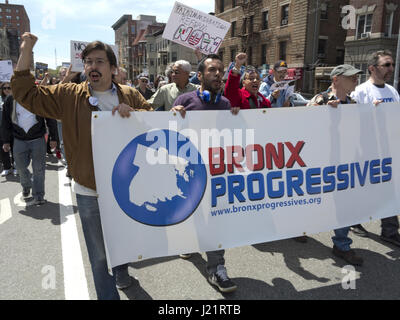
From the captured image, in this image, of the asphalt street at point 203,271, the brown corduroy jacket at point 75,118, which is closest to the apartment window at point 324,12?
the asphalt street at point 203,271

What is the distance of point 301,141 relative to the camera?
127 inches

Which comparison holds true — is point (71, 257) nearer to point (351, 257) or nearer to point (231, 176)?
point (231, 176)

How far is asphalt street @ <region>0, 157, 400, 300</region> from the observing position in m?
3.05

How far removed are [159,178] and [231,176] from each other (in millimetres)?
657

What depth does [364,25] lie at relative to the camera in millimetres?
28531

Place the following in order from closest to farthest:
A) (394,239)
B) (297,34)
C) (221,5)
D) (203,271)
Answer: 1. (203,271)
2. (394,239)
3. (297,34)
4. (221,5)

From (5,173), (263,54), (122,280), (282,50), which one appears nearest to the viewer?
(122,280)

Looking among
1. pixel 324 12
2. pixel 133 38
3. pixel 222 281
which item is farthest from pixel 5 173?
pixel 133 38

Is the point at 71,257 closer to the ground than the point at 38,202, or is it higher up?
closer to the ground

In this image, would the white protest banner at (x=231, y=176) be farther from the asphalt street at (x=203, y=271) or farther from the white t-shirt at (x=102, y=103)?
the asphalt street at (x=203, y=271)

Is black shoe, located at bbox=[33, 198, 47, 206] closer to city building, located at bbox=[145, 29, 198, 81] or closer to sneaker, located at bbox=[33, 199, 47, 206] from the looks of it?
sneaker, located at bbox=[33, 199, 47, 206]

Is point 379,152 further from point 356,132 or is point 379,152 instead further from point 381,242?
point 381,242
